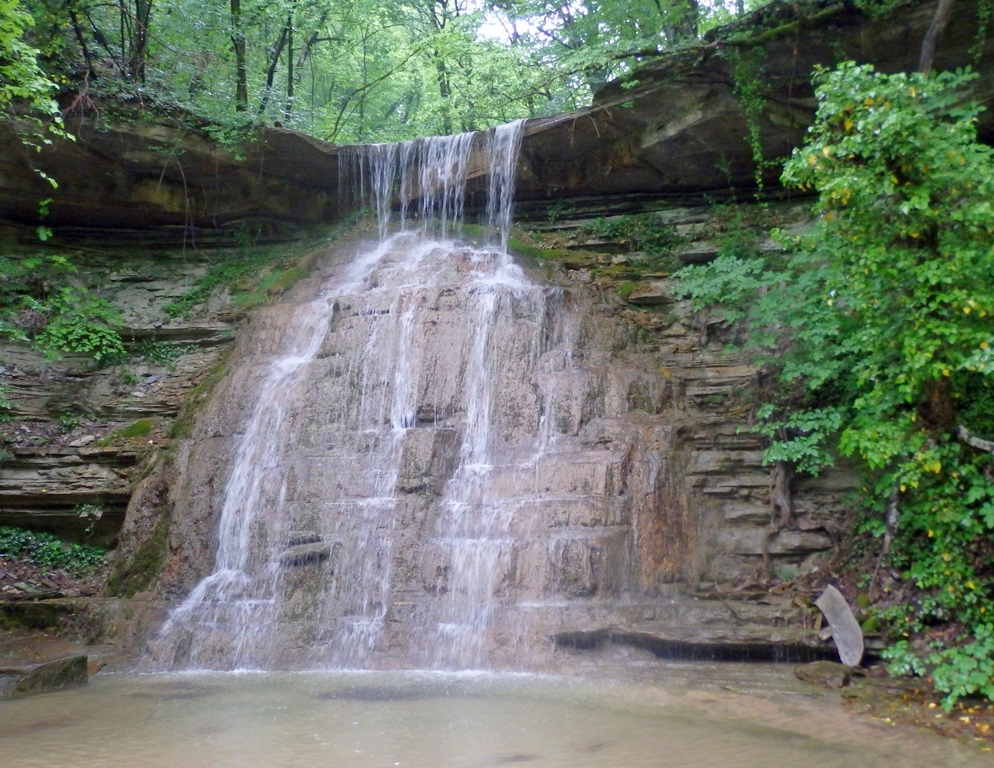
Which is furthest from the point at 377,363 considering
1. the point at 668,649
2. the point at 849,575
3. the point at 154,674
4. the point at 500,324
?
the point at 849,575

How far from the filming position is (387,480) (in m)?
9.88

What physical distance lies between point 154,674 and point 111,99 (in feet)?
29.1

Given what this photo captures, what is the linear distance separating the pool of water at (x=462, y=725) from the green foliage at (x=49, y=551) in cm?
341

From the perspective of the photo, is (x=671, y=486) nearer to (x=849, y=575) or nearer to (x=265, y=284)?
(x=849, y=575)

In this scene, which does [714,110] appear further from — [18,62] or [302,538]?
[18,62]

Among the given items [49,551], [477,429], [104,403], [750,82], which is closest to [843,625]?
[477,429]

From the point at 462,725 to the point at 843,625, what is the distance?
3794mm

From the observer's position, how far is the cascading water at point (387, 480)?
339 inches

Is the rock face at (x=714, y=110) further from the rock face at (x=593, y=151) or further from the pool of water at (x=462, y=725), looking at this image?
the pool of water at (x=462, y=725)

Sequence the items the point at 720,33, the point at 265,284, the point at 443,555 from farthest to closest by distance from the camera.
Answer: the point at 265,284 → the point at 720,33 → the point at 443,555

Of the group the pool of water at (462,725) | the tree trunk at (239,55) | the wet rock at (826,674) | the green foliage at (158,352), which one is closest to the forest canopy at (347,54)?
the tree trunk at (239,55)

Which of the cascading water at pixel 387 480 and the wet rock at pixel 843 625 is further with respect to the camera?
the cascading water at pixel 387 480

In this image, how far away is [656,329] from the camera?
1151cm

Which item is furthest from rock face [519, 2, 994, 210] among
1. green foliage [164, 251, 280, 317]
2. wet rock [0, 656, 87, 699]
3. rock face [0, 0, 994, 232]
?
wet rock [0, 656, 87, 699]
